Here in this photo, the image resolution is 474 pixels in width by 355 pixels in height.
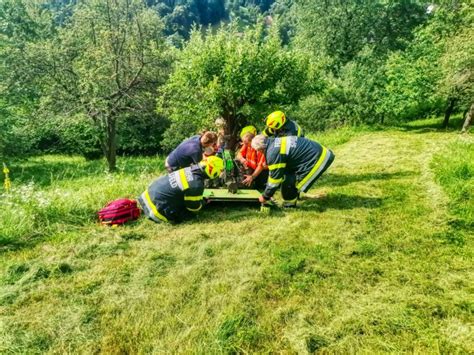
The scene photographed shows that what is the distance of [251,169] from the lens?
7.59 meters

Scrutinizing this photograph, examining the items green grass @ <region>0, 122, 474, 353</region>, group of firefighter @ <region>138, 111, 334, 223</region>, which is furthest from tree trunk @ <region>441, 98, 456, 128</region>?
group of firefighter @ <region>138, 111, 334, 223</region>

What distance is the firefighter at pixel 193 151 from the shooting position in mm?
7098

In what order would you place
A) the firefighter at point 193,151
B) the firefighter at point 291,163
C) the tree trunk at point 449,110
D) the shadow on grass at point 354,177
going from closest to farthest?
the firefighter at point 291,163 → the firefighter at point 193,151 → the shadow on grass at point 354,177 → the tree trunk at point 449,110

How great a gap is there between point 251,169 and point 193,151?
135 cm

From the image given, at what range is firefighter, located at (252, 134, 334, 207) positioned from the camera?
626cm

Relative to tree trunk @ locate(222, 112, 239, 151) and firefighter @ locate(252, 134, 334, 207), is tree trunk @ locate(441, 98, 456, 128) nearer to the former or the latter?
tree trunk @ locate(222, 112, 239, 151)

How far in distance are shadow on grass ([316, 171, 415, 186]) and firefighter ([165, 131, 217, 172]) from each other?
2914mm

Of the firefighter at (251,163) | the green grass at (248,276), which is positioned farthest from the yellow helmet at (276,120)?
the green grass at (248,276)

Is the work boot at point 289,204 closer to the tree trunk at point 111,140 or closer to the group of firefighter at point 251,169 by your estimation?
the group of firefighter at point 251,169

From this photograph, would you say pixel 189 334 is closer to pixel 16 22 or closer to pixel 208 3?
pixel 16 22

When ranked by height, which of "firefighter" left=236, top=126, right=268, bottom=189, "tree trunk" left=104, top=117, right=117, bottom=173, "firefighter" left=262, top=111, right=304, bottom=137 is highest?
"firefighter" left=262, top=111, right=304, bottom=137

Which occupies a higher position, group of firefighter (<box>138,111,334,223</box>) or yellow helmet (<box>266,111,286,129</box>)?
yellow helmet (<box>266,111,286,129</box>)

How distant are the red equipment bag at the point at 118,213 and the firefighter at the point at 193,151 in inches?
62.1

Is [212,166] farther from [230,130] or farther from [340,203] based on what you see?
[230,130]
